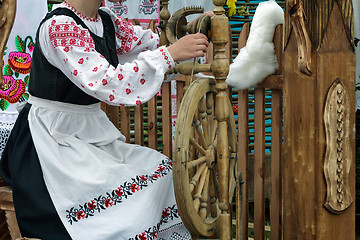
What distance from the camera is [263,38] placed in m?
2.41

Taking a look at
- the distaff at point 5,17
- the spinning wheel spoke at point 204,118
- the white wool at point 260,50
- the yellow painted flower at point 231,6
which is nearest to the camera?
the distaff at point 5,17

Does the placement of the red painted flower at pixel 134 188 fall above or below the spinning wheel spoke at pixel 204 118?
below

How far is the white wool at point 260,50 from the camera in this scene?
7.84 ft

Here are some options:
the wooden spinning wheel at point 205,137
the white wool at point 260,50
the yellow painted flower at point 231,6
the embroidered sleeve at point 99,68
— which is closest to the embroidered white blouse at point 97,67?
the embroidered sleeve at point 99,68

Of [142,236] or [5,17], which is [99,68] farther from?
[142,236]

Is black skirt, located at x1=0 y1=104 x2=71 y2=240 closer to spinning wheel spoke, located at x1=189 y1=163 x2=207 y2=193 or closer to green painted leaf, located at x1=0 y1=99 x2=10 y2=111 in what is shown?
spinning wheel spoke, located at x1=189 y1=163 x2=207 y2=193

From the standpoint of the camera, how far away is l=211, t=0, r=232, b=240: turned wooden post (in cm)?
187

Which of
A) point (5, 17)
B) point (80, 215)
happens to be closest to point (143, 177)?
point (80, 215)

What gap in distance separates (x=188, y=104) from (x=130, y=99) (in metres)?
0.24

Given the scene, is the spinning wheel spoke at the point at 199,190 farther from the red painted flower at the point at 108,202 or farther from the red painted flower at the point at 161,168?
the red painted flower at the point at 108,202

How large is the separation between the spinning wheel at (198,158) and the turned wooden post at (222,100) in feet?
0.09

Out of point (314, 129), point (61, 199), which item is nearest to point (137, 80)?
point (61, 199)

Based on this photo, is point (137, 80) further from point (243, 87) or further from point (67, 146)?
point (243, 87)

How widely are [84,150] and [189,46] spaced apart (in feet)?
2.01
